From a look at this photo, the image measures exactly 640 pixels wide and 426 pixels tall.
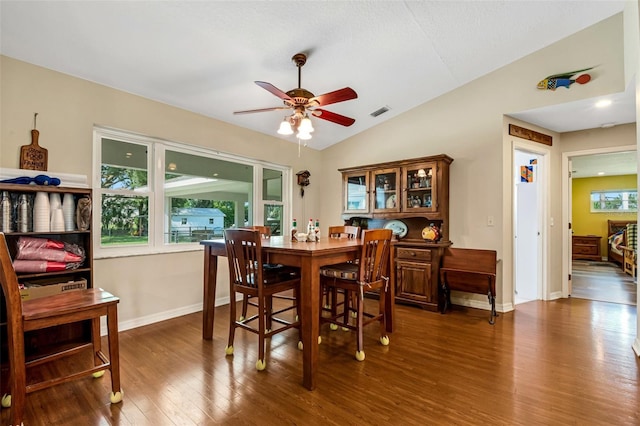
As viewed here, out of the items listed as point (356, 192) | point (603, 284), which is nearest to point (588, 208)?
point (603, 284)

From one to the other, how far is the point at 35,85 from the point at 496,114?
4781 mm

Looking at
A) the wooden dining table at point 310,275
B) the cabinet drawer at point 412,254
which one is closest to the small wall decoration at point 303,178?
the cabinet drawer at point 412,254

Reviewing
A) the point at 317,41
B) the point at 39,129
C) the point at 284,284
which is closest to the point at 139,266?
the point at 39,129

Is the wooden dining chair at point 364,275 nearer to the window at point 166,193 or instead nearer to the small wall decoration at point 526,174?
the window at point 166,193

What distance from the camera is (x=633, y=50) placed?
8.71 ft

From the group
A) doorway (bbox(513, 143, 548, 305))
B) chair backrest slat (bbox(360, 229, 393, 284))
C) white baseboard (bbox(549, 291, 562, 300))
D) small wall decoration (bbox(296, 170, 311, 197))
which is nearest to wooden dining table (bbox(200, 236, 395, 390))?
chair backrest slat (bbox(360, 229, 393, 284))

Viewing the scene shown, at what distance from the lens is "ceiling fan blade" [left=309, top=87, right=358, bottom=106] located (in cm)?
235

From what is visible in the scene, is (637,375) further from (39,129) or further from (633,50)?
(39,129)

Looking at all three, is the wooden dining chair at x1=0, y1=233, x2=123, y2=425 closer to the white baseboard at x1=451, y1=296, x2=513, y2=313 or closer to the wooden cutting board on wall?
the wooden cutting board on wall

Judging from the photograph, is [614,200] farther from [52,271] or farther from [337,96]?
[52,271]

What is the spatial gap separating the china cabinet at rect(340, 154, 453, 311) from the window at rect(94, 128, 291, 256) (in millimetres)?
1631

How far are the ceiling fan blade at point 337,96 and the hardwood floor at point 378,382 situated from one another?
2.11 metres

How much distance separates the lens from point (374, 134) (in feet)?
16.0

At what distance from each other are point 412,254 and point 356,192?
1.33 meters
